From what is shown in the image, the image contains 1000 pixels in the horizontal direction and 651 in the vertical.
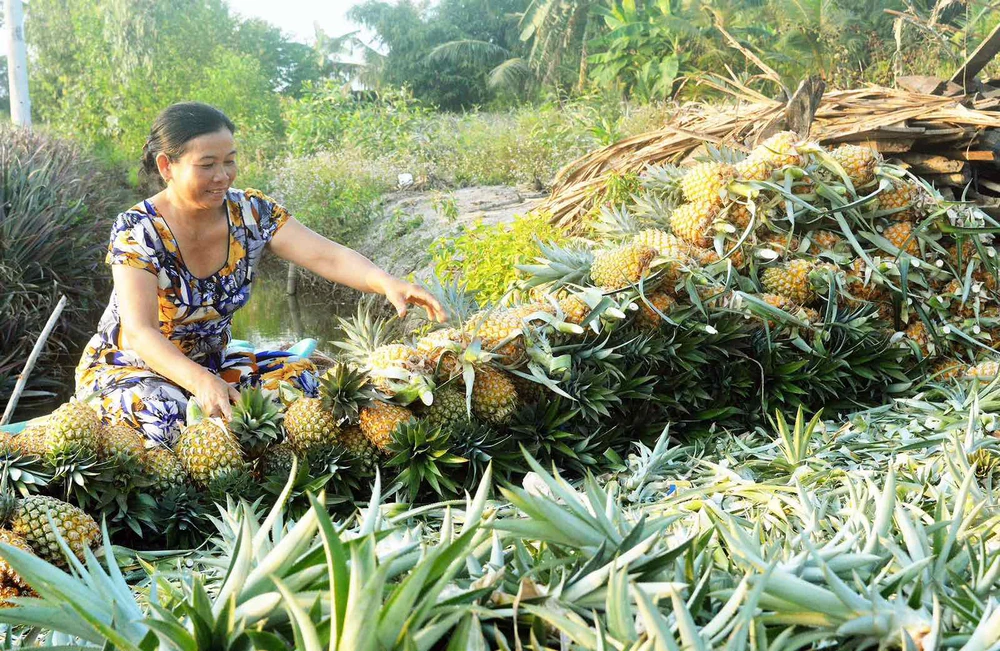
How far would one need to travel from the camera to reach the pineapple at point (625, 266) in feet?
9.93

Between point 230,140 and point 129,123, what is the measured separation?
43.6ft

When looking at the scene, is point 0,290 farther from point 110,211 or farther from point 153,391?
point 153,391

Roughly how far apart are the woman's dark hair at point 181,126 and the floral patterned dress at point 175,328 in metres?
0.22

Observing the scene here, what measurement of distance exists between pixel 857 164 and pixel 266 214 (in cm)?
223

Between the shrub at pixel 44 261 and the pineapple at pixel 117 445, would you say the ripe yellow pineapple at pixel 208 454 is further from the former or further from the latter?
the shrub at pixel 44 261

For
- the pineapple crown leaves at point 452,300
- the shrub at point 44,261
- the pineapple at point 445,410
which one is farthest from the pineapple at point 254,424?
the shrub at point 44,261

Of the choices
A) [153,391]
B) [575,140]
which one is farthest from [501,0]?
[153,391]

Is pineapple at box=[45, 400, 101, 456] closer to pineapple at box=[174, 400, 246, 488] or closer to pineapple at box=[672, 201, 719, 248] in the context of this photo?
pineapple at box=[174, 400, 246, 488]

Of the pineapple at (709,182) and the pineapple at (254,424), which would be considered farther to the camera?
the pineapple at (709,182)

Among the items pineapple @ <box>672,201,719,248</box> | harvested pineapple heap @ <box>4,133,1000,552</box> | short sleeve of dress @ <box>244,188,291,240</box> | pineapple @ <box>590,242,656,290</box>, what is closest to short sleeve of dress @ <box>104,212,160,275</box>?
short sleeve of dress @ <box>244,188,291,240</box>

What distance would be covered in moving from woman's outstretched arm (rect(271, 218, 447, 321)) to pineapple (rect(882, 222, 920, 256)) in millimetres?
1764

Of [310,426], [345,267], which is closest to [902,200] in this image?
[345,267]

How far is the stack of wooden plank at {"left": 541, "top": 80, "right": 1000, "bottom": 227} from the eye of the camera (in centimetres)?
388

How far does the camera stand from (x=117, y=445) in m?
2.32
